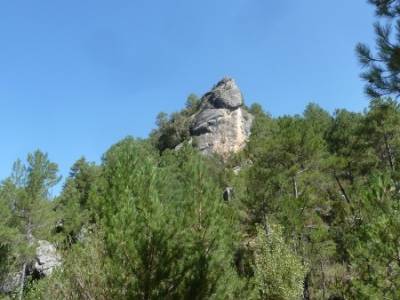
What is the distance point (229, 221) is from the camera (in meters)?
14.3

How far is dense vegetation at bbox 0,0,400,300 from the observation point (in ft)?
33.4

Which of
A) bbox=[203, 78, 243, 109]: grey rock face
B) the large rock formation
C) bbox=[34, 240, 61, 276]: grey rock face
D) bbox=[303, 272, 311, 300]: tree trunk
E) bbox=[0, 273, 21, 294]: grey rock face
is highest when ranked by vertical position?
bbox=[203, 78, 243, 109]: grey rock face

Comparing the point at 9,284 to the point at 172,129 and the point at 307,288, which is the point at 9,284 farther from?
the point at 172,129

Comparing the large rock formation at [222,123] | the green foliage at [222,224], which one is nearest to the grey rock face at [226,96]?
the large rock formation at [222,123]

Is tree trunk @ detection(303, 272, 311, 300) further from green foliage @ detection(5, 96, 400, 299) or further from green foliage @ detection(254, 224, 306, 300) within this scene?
green foliage @ detection(254, 224, 306, 300)

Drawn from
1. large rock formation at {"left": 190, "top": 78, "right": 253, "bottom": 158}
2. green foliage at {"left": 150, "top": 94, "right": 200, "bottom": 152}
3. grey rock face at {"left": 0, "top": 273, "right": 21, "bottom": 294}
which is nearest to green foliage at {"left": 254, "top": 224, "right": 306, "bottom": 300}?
grey rock face at {"left": 0, "top": 273, "right": 21, "bottom": 294}

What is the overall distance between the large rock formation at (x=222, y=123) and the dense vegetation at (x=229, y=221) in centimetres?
2601

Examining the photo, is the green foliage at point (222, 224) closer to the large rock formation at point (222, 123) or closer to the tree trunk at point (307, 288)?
the tree trunk at point (307, 288)

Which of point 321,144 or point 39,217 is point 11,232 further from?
point 321,144

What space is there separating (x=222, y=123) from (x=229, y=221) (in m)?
44.5

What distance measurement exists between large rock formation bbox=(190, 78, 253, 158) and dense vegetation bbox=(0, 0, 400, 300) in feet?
85.3

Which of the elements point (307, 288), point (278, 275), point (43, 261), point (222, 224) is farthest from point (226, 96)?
point (222, 224)

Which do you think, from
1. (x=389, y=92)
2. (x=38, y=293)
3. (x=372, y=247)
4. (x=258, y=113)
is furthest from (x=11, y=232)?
(x=258, y=113)

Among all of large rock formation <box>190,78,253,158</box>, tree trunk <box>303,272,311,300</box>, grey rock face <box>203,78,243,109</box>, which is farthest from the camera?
grey rock face <box>203,78,243,109</box>
